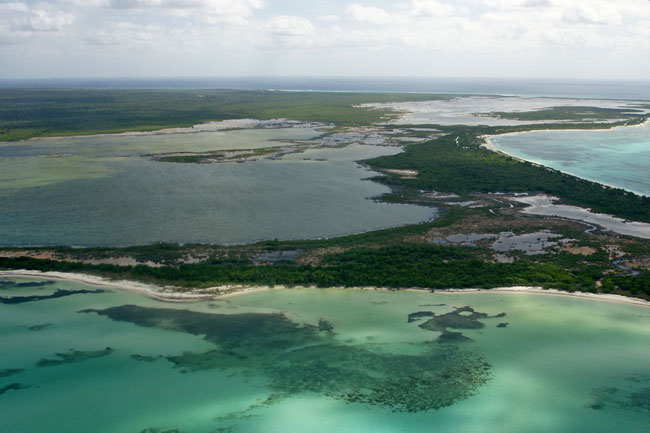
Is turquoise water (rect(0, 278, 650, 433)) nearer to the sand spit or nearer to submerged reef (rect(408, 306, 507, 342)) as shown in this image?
submerged reef (rect(408, 306, 507, 342))

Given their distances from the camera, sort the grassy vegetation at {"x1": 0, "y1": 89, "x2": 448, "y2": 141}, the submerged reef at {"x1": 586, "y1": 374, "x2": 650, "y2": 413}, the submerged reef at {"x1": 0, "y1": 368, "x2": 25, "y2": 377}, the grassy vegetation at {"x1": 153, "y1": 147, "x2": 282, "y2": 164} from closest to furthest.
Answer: the submerged reef at {"x1": 586, "y1": 374, "x2": 650, "y2": 413} → the submerged reef at {"x1": 0, "y1": 368, "x2": 25, "y2": 377} → the grassy vegetation at {"x1": 153, "y1": 147, "x2": 282, "y2": 164} → the grassy vegetation at {"x1": 0, "y1": 89, "x2": 448, "y2": 141}

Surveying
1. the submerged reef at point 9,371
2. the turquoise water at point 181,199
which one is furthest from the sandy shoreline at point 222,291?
the submerged reef at point 9,371

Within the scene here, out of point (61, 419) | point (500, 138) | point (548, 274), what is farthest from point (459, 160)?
point (61, 419)

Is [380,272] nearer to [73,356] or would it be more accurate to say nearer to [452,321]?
[452,321]

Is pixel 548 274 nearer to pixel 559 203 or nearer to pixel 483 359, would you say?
pixel 483 359

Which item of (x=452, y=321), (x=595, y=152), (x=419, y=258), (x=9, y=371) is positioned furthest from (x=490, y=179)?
(x=9, y=371)

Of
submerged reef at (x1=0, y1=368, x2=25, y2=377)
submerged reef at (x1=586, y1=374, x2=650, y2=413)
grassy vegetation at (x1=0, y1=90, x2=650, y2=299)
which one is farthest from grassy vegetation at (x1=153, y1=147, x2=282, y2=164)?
submerged reef at (x1=586, y1=374, x2=650, y2=413)
